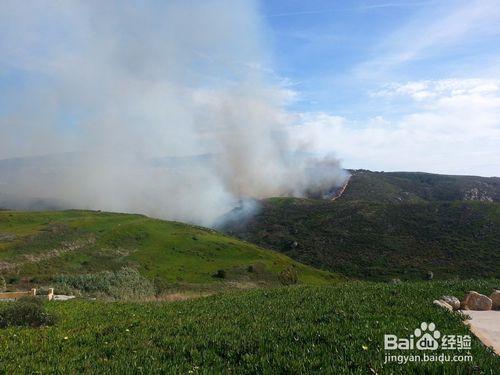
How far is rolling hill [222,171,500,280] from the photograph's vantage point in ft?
285

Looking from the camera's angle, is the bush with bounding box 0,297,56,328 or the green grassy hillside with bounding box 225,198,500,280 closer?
the bush with bounding box 0,297,56,328

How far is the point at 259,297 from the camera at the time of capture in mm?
18922

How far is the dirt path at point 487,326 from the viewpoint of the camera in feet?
34.5

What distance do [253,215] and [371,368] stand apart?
523ft

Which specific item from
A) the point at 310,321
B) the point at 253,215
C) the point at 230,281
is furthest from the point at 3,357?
the point at 253,215

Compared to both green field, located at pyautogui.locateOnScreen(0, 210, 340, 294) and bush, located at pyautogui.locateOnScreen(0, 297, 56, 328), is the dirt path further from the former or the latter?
green field, located at pyautogui.locateOnScreen(0, 210, 340, 294)

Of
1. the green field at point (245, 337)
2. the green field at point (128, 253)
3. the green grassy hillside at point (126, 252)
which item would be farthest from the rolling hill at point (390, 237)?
the green field at point (245, 337)

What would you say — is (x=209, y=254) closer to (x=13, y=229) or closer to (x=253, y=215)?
(x=13, y=229)

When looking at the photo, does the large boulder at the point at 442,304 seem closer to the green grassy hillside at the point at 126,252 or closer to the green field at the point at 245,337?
the green field at the point at 245,337

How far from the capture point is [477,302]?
14578 mm

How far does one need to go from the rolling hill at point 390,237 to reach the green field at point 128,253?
18010 millimetres

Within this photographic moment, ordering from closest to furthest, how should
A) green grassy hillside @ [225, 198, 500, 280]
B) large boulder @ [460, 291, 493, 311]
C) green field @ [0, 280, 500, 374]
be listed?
green field @ [0, 280, 500, 374], large boulder @ [460, 291, 493, 311], green grassy hillside @ [225, 198, 500, 280]

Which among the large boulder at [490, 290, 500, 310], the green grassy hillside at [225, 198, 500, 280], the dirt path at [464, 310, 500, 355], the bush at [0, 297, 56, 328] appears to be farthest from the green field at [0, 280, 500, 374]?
the green grassy hillside at [225, 198, 500, 280]

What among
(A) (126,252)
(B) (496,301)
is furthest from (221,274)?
(B) (496,301)
